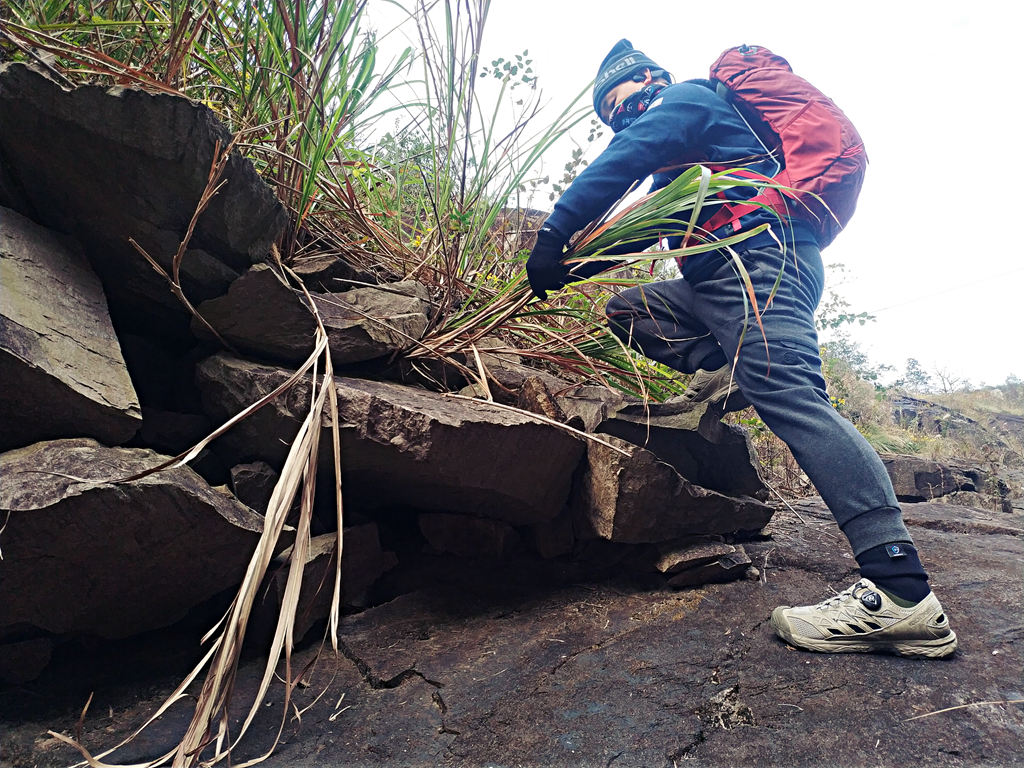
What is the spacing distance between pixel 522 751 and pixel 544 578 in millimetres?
831

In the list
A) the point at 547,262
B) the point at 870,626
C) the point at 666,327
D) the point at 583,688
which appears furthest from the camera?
the point at 666,327

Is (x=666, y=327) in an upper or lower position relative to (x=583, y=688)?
upper

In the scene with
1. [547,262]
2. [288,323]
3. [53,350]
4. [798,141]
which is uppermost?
[798,141]

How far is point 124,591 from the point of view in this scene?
4.05 feet

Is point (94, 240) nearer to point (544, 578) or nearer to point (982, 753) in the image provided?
point (544, 578)

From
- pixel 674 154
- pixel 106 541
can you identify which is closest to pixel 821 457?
pixel 674 154

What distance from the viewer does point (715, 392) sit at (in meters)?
1.94

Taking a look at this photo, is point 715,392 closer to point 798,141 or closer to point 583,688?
point 798,141

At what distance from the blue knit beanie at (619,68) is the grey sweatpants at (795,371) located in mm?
670

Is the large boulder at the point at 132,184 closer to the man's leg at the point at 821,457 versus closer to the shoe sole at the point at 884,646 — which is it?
the man's leg at the point at 821,457

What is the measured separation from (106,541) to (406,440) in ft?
2.18

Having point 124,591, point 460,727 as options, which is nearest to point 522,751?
point 460,727

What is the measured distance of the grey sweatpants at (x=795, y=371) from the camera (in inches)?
56.5

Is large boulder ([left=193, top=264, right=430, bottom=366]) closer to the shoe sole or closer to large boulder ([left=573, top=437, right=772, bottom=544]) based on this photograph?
large boulder ([left=573, top=437, right=772, bottom=544])
